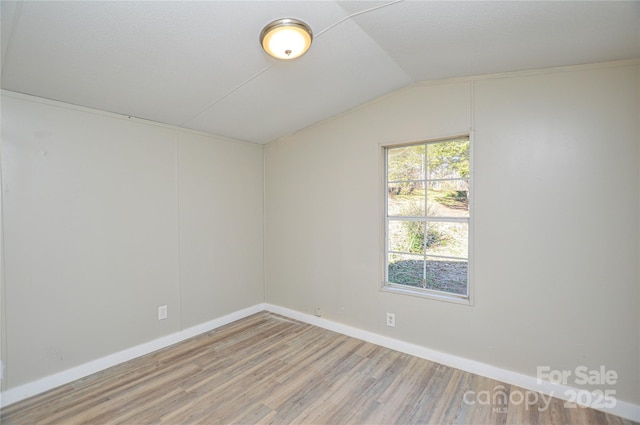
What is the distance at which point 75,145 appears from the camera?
235cm

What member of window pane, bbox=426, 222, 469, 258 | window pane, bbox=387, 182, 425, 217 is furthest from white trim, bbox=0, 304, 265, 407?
window pane, bbox=426, 222, 469, 258

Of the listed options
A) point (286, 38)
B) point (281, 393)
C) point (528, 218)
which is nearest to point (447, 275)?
point (528, 218)

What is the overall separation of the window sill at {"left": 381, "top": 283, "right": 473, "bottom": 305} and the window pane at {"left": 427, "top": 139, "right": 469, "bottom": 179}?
1.08 meters

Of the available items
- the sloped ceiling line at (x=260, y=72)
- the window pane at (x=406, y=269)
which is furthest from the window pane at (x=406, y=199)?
the sloped ceiling line at (x=260, y=72)

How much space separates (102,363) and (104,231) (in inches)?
43.8

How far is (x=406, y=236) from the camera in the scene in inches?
115

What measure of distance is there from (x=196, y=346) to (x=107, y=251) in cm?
123

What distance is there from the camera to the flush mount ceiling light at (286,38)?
66.9 inches

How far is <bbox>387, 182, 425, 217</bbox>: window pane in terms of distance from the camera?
2.83 m

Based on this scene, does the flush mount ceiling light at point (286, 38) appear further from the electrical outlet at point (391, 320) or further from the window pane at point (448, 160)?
the electrical outlet at point (391, 320)

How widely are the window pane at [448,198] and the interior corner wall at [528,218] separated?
0.14 m

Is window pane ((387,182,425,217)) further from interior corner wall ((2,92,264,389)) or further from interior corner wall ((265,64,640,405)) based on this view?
interior corner wall ((2,92,264,389))

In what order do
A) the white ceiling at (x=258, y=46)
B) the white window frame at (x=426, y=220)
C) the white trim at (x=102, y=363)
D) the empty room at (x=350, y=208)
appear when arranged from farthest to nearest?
the white window frame at (x=426, y=220), the white trim at (x=102, y=363), the empty room at (x=350, y=208), the white ceiling at (x=258, y=46)

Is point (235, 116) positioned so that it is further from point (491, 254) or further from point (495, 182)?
point (491, 254)
